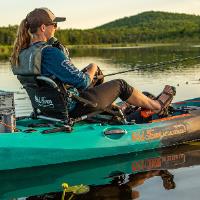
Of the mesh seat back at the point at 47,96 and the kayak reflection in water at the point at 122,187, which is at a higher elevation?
the mesh seat back at the point at 47,96

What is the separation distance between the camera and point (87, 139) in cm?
730

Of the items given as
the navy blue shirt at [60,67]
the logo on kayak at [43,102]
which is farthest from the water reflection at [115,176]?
the navy blue shirt at [60,67]

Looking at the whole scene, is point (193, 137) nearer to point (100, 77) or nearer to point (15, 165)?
point (100, 77)

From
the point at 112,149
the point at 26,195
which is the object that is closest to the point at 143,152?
the point at 112,149

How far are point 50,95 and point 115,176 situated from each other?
4.75 ft

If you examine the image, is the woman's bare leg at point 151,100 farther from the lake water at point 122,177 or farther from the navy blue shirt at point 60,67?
the navy blue shirt at point 60,67

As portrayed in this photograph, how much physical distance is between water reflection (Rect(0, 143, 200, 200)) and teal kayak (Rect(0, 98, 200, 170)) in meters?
0.12

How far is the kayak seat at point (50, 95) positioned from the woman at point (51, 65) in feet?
0.37

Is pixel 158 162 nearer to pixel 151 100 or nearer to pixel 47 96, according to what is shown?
pixel 151 100

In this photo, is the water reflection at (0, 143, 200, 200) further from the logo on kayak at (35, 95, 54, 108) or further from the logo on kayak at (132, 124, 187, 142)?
the logo on kayak at (35, 95, 54, 108)

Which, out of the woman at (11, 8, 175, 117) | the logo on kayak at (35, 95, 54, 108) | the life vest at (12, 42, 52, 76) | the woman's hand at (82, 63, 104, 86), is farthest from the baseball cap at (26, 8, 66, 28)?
the logo on kayak at (35, 95, 54, 108)

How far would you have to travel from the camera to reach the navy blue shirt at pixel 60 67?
6973 mm

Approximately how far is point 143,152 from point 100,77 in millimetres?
1284

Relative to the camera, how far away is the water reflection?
5.93m
